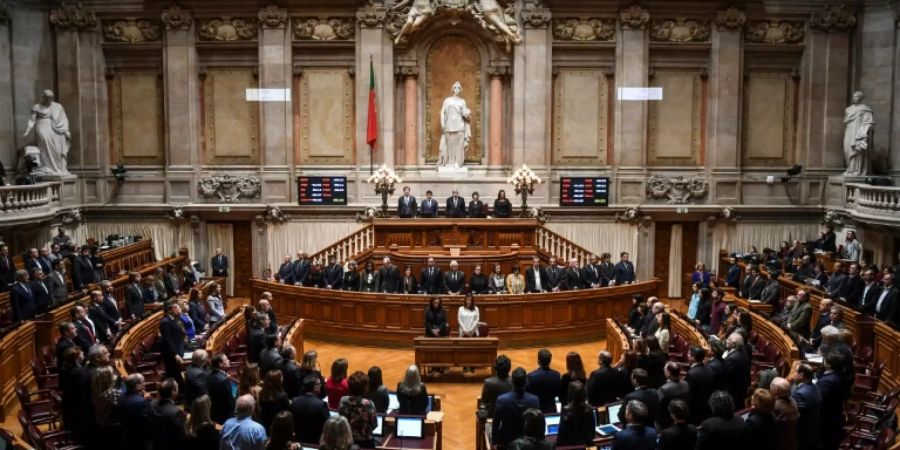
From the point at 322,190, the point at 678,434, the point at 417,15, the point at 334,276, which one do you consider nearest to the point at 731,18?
the point at 417,15

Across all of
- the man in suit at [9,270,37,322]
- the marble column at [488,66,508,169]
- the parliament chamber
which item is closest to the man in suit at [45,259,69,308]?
the man in suit at [9,270,37,322]

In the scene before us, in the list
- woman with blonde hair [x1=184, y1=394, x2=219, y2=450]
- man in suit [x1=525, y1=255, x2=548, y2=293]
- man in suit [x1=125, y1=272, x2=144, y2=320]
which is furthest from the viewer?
man in suit [x1=525, y1=255, x2=548, y2=293]

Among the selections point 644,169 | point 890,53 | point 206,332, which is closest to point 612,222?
point 644,169

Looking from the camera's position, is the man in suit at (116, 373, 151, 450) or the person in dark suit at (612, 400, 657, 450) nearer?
the person in dark suit at (612, 400, 657, 450)

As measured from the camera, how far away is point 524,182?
1888 centimetres

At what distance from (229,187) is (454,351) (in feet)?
33.8

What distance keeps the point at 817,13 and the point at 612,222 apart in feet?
23.6

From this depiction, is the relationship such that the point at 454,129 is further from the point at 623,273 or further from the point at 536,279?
the point at 623,273

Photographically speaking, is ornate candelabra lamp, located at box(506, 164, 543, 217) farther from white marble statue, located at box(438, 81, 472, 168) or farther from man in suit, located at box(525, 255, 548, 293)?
man in suit, located at box(525, 255, 548, 293)

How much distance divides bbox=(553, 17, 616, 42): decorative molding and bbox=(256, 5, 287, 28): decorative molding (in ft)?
22.2

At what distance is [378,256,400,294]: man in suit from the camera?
15.3 meters

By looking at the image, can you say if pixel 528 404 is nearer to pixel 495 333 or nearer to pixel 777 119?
pixel 495 333

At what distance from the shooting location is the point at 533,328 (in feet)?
48.1

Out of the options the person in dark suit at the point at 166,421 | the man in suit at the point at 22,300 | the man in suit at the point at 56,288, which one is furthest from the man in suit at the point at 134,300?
the person in dark suit at the point at 166,421
